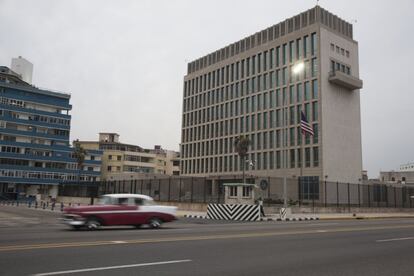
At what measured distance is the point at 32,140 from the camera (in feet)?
302

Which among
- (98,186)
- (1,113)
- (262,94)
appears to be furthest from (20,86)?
(262,94)

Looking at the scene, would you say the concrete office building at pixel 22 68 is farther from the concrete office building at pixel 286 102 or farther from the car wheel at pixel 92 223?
the car wheel at pixel 92 223

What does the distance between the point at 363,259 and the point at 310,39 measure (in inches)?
2674

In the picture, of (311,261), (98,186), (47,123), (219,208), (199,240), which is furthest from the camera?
(47,123)

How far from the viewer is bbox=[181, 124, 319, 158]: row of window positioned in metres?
71.6

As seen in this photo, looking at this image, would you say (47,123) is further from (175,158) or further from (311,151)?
(311,151)

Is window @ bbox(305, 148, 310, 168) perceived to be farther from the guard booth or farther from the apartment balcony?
the guard booth

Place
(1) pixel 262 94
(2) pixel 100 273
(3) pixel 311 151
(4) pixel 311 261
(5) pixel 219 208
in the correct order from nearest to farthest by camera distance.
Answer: (2) pixel 100 273 < (4) pixel 311 261 < (5) pixel 219 208 < (3) pixel 311 151 < (1) pixel 262 94

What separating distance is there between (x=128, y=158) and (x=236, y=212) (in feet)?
292

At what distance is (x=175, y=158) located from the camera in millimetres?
128500

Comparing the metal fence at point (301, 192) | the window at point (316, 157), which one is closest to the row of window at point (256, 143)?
the window at point (316, 157)

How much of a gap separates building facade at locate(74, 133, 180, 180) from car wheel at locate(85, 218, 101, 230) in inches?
3355

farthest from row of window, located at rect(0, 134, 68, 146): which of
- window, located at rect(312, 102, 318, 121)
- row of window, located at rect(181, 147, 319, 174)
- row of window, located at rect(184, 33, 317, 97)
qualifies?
window, located at rect(312, 102, 318, 121)

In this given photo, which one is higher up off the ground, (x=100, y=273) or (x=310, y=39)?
(x=310, y=39)
